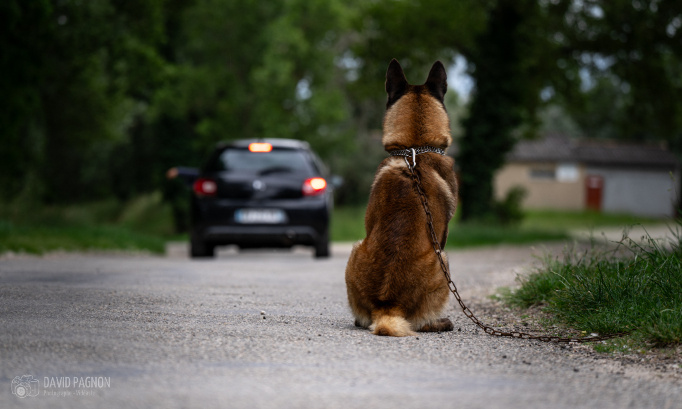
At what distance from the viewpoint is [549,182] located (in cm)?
5559

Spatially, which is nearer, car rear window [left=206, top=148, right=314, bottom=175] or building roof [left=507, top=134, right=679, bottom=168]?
car rear window [left=206, top=148, right=314, bottom=175]

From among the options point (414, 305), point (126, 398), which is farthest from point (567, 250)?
point (126, 398)

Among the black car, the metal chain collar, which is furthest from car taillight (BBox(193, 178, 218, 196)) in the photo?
the metal chain collar

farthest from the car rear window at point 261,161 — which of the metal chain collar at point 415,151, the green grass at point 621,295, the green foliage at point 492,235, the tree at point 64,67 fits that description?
the metal chain collar at point 415,151

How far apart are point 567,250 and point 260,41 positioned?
22418 mm

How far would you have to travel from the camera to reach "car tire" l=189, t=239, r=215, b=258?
13.4m

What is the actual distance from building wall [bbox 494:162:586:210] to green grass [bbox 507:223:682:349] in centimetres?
4875

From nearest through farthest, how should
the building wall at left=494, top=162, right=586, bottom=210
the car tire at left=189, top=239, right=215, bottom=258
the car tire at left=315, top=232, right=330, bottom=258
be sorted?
the car tire at left=189, top=239, right=215, bottom=258
the car tire at left=315, top=232, right=330, bottom=258
the building wall at left=494, top=162, right=586, bottom=210

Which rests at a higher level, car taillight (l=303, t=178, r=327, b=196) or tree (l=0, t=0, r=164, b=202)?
tree (l=0, t=0, r=164, b=202)

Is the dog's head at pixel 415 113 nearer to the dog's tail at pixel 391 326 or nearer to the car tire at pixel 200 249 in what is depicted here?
the dog's tail at pixel 391 326

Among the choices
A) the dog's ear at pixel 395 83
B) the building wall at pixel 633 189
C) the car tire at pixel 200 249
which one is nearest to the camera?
the dog's ear at pixel 395 83

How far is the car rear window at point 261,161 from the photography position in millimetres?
13172

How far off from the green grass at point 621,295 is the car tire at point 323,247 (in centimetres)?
626

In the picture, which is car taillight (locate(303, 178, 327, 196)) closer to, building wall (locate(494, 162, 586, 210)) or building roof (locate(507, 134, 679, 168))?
building roof (locate(507, 134, 679, 168))
